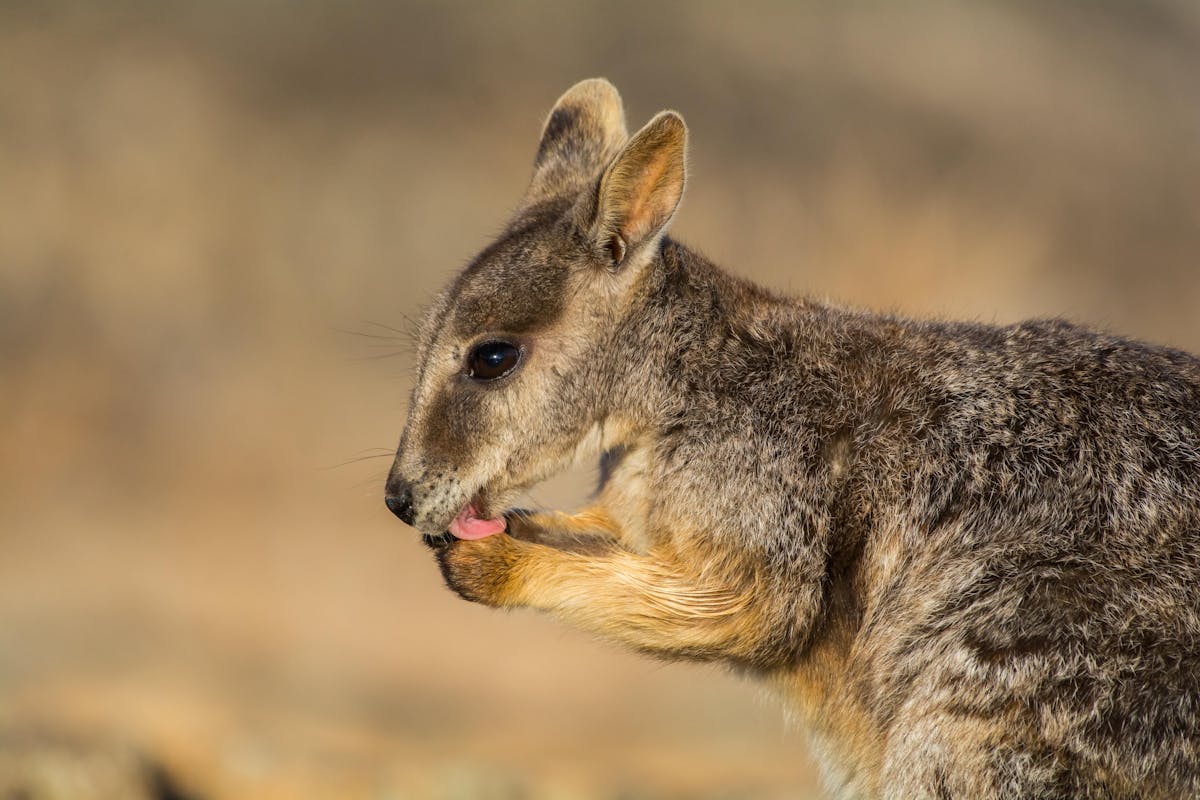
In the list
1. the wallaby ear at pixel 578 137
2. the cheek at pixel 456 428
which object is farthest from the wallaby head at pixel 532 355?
the wallaby ear at pixel 578 137

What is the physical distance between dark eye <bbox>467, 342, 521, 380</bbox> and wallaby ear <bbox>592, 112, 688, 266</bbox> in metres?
0.46

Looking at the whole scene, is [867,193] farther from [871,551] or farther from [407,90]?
[871,551]

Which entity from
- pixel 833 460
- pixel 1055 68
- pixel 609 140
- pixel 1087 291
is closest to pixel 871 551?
pixel 833 460

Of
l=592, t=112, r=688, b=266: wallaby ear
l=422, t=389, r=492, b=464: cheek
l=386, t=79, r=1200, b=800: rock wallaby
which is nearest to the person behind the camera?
l=386, t=79, r=1200, b=800: rock wallaby

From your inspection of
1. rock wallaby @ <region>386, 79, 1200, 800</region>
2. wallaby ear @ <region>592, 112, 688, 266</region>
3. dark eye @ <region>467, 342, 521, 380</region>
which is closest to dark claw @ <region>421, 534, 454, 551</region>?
rock wallaby @ <region>386, 79, 1200, 800</region>

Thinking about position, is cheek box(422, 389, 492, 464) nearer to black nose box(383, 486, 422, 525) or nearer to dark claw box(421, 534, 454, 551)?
black nose box(383, 486, 422, 525)

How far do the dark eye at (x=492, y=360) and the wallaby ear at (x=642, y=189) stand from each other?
1.50ft

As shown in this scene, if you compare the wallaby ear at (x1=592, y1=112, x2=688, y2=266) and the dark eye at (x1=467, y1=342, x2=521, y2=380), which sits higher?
the wallaby ear at (x1=592, y1=112, x2=688, y2=266)

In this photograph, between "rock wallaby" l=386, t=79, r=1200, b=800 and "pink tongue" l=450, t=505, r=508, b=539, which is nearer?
Answer: "rock wallaby" l=386, t=79, r=1200, b=800

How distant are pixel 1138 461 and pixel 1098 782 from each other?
967 millimetres

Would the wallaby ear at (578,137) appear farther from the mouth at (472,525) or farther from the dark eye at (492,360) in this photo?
the mouth at (472,525)

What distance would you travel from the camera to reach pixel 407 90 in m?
9.23

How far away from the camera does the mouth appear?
433 cm

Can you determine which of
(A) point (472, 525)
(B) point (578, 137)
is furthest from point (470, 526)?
(B) point (578, 137)
